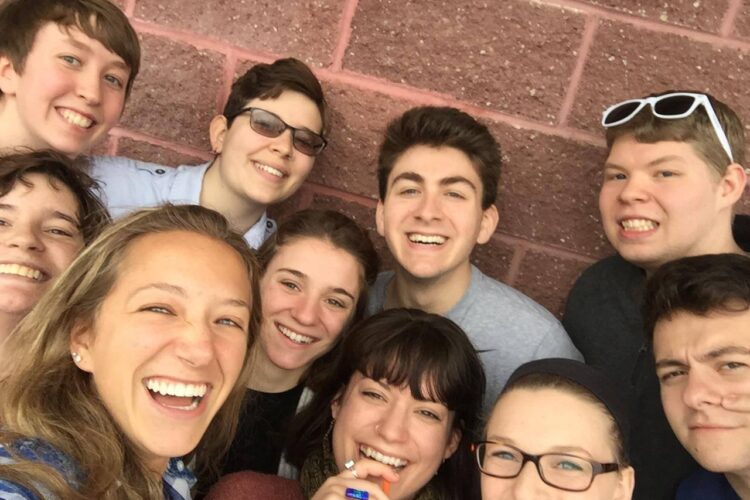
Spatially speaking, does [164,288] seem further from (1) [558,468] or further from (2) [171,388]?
(1) [558,468]

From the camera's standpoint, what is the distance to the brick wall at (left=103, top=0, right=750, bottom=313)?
2.69m

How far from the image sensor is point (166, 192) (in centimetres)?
287

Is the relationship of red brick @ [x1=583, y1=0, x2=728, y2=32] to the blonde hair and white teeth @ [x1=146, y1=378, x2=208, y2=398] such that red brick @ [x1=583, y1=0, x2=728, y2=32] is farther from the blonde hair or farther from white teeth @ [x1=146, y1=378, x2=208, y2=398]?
white teeth @ [x1=146, y1=378, x2=208, y2=398]

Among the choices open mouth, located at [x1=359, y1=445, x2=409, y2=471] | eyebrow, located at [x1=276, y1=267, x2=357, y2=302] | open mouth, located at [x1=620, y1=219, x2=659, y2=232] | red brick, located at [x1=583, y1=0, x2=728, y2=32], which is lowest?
open mouth, located at [x1=359, y1=445, x2=409, y2=471]

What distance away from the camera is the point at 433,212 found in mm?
2449

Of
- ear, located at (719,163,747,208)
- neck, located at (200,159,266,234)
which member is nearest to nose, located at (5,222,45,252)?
neck, located at (200,159,266,234)

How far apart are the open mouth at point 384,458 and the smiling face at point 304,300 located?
501mm

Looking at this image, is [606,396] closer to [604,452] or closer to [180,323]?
[604,452]

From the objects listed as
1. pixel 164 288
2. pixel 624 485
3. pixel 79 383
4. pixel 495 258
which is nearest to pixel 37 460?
pixel 79 383

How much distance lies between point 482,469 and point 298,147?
4.88 ft

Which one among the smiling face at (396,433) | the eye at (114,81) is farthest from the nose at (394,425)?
the eye at (114,81)

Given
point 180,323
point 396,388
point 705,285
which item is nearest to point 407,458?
point 396,388

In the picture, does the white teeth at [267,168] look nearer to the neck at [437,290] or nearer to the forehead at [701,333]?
the neck at [437,290]

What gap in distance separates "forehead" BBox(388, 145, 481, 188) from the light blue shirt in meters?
0.70
